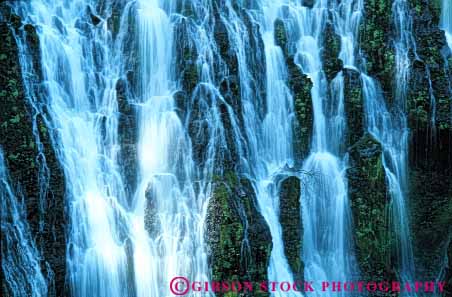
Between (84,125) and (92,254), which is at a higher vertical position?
(84,125)

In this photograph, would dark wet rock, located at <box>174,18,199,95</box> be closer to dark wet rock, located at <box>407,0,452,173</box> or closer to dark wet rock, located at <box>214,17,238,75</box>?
dark wet rock, located at <box>214,17,238,75</box>

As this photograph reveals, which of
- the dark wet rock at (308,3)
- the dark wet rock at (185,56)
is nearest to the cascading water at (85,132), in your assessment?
the dark wet rock at (185,56)

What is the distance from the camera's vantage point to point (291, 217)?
1131 cm

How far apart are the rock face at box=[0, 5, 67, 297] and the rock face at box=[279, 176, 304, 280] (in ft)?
15.7

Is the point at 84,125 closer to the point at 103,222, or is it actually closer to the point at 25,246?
the point at 103,222

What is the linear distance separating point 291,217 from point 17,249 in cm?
581

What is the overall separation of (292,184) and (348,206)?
156cm

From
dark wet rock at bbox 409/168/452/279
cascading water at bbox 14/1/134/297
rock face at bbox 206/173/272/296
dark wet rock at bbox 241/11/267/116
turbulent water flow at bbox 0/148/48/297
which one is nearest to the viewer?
turbulent water flow at bbox 0/148/48/297

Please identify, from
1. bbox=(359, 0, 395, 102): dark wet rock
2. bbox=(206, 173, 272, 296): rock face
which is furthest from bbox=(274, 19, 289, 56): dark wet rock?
bbox=(206, 173, 272, 296): rock face

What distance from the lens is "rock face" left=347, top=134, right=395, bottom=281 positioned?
456 inches

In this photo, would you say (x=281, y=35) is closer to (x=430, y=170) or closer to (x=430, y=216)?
(x=430, y=170)

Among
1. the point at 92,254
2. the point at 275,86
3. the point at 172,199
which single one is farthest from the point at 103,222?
the point at 275,86

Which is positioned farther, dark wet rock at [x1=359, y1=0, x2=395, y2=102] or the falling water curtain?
dark wet rock at [x1=359, y1=0, x2=395, y2=102]

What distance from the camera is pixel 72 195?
34.3 feet
